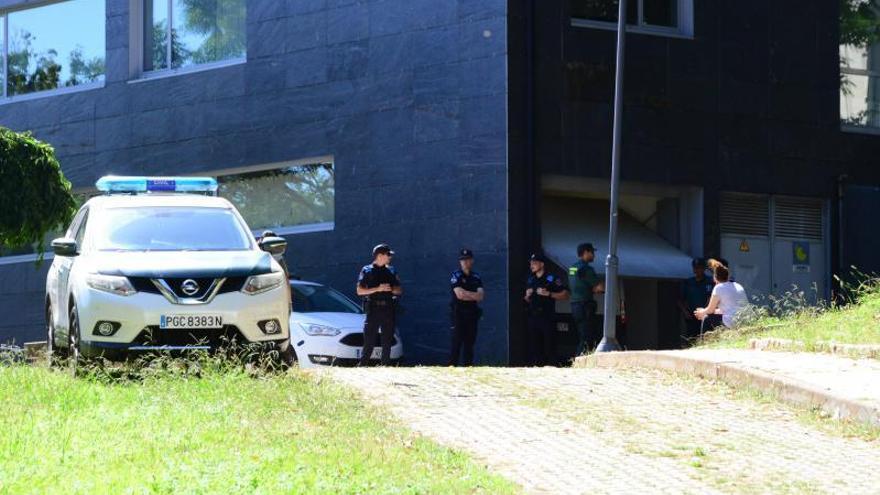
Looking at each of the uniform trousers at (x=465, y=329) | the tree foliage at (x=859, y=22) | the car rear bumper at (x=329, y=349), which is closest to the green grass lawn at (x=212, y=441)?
the car rear bumper at (x=329, y=349)

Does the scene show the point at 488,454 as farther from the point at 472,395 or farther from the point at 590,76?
→ the point at 590,76

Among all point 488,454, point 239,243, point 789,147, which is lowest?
point 488,454

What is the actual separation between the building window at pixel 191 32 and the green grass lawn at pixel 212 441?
15194 mm

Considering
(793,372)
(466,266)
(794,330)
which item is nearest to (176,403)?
(793,372)

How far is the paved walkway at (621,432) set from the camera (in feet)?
33.4

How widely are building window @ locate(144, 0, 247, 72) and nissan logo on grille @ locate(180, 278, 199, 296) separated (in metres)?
14.3

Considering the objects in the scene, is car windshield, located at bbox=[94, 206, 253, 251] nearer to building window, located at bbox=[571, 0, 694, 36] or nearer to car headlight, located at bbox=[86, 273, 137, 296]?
car headlight, located at bbox=[86, 273, 137, 296]

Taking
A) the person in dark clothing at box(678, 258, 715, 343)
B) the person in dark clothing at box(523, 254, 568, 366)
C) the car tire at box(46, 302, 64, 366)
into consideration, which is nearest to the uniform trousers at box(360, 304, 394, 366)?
the person in dark clothing at box(523, 254, 568, 366)

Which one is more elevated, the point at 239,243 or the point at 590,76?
the point at 590,76

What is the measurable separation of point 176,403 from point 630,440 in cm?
336

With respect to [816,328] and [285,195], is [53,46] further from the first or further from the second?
[816,328]

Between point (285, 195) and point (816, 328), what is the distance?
39.5 feet

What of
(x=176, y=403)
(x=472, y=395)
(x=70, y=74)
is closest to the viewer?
(x=176, y=403)

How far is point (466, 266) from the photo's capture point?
2234 centimetres
